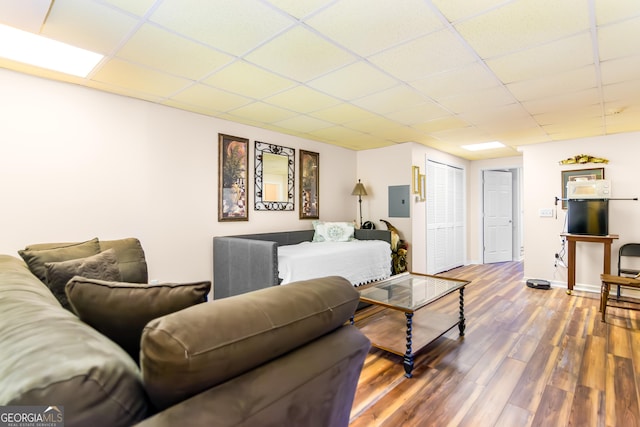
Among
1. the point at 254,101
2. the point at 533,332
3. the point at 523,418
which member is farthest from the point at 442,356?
the point at 254,101

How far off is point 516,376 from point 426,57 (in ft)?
8.01

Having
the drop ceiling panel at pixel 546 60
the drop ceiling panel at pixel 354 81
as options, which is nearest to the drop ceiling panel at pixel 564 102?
the drop ceiling panel at pixel 546 60

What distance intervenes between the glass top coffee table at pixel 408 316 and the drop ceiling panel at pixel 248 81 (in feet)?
6.76

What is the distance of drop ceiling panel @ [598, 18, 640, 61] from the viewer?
1904 mm

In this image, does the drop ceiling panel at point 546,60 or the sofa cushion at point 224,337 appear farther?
the drop ceiling panel at point 546,60

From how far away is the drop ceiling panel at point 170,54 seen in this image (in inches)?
80.7

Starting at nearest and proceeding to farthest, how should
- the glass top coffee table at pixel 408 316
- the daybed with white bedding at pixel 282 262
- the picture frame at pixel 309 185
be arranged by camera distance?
the glass top coffee table at pixel 408 316 < the daybed with white bedding at pixel 282 262 < the picture frame at pixel 309 185

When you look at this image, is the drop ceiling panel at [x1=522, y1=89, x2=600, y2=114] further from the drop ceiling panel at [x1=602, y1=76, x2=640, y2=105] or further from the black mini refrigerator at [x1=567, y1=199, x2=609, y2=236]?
the black mini refrigerator at [x1=567, y1=199, x2=609, y2=236]

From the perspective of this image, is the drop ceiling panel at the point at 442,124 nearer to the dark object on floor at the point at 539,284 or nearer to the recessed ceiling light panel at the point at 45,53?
the dark object on floor at the point at 539,284

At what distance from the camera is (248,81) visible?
9.01 ft

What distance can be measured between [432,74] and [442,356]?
2355 mm

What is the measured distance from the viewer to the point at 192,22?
189cm

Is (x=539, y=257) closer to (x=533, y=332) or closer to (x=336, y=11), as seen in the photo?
(x=533, y=332)

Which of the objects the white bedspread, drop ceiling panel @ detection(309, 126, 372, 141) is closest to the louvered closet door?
the white bedspread
